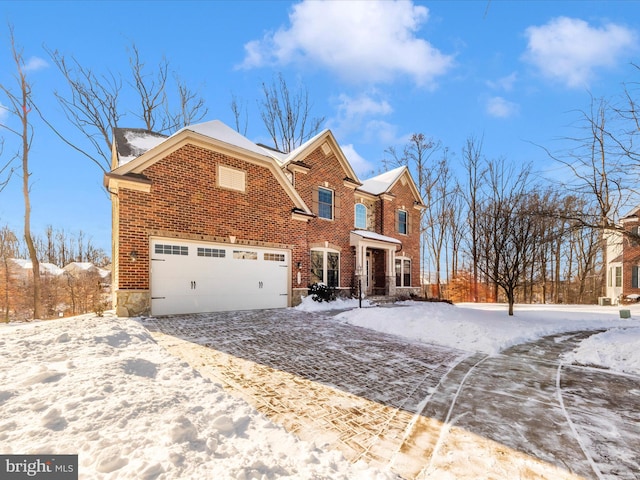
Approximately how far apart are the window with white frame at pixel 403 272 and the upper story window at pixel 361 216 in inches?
137

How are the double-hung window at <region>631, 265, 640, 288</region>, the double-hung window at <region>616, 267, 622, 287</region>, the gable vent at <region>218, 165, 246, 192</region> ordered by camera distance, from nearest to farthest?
the gable vent at <region>218, 165, 246, 192</region> → the double-hung window at <region>631, 265, 640, 288</region> → the double-hung window at <region>616, 267, 622, 287</region>

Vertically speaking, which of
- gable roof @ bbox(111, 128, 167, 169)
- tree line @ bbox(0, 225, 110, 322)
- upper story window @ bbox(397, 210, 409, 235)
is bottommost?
tree line @ bbox(0, 225, 110, 322)

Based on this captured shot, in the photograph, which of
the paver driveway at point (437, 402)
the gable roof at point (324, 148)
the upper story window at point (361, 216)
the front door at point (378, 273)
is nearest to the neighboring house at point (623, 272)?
the front door at point (378, 273)

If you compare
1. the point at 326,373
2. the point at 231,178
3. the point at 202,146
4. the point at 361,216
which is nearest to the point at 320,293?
the point at 231,178

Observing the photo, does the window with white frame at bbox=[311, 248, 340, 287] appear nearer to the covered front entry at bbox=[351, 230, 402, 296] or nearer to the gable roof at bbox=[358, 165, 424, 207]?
the covered front entry at bbox=[351, 230, 402, 296]

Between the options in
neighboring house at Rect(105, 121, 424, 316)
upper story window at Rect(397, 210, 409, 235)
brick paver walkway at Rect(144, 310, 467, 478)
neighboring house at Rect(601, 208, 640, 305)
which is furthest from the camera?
upper story window at Rect(397, 210, 409, 235)

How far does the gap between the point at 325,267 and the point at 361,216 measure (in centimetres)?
474

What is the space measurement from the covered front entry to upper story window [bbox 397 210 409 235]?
2.10 metres

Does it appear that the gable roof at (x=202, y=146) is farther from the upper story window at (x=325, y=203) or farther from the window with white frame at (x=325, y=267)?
the window with white frame at (x=325, y=267)

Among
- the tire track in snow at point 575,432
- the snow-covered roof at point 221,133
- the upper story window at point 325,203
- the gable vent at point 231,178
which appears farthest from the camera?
the upper story window at point 325,203

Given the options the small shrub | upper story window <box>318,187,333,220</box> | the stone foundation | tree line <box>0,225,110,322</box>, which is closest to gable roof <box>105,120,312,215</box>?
upper story window <box>318,187,333,220</box>

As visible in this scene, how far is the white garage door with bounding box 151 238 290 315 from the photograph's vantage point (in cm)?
941

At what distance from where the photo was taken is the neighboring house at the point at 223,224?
9.09 meters

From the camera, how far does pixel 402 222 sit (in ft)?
67.6
